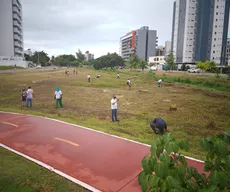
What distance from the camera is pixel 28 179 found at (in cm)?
583

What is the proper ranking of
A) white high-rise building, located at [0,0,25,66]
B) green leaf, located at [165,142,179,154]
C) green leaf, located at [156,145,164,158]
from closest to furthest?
green leaf, located at [165,142,179,154], green leaf, located at [156,145,164,158], white high-rise building, located at [0,0,25,66]

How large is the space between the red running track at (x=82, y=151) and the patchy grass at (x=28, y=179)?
45cm

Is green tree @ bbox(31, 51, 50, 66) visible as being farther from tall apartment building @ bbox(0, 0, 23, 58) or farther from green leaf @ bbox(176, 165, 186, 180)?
green leaf @ bbox(176, 165, 186, 180)

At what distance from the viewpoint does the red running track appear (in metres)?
6.08

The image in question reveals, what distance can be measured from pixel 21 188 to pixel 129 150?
165 inches

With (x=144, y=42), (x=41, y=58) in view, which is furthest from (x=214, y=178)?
(x=144, y=42)

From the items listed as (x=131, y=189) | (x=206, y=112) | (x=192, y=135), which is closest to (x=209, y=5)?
(x=206, y=112)

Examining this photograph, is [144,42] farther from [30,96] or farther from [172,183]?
[172,183]

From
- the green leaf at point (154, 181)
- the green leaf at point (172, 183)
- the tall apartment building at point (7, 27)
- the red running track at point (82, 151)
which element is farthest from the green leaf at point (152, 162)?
the tall apartment building at point (7, 27)

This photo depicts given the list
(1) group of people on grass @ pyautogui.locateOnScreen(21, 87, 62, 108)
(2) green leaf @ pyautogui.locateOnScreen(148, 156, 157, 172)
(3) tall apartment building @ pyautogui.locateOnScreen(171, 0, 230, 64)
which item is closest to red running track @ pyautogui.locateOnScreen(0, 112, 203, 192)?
(2) green leaf @ pyautogui.locateOnScreen(148, 156, 157, 172)

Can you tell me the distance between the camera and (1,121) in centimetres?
1193

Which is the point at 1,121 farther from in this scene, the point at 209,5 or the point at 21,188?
the point at 209,5

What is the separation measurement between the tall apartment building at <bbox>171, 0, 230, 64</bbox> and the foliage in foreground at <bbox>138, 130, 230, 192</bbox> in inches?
3755

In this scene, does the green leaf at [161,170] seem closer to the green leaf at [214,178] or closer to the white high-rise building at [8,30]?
the green leaf at [214,178]
